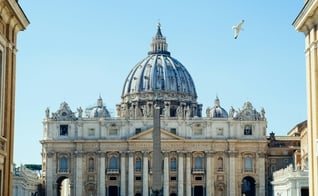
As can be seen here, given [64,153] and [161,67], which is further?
[161,67]

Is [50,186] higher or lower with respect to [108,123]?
lower

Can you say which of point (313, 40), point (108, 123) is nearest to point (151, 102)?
point (108, 123)

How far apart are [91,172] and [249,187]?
72.8ft

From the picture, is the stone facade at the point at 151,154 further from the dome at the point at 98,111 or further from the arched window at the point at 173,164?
the dome at the point at 98,111

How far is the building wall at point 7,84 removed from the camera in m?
22.3

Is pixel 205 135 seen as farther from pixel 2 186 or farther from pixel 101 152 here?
pixel 2 186

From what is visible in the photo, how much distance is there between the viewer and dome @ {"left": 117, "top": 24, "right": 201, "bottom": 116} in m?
121

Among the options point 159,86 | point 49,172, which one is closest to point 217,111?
point 159,86

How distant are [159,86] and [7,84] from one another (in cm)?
10065

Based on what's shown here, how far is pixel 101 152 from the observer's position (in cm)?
10019

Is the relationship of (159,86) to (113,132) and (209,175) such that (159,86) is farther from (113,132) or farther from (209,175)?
(209,175)

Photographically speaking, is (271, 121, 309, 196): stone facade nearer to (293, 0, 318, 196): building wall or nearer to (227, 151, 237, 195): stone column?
(227, 151, 237, 195): stone column

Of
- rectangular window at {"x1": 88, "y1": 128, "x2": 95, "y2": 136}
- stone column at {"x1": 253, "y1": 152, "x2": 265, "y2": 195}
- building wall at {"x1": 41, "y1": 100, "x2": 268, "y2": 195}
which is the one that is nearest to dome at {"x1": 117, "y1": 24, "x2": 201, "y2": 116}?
rectangular window at {"x1": 88, "y1": 128, "x2": 95, "y2": 136}

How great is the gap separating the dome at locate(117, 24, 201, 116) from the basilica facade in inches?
624
